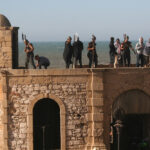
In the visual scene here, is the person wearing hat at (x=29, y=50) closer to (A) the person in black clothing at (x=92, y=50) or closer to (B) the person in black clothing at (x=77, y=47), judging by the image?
(B) the person in black clothing at (x=77, y=47)

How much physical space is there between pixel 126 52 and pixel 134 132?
183 inches

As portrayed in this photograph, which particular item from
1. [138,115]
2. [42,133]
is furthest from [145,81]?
[42,133]

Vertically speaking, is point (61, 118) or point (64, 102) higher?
point (64, 102)

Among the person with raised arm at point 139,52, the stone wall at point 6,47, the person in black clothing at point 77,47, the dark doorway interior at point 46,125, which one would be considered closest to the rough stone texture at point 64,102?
the dark doorway interior at point 46,125

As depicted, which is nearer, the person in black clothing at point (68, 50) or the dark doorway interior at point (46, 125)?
the dark doorway interior at point (46, 125)

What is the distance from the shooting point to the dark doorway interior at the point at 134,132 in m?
36.5

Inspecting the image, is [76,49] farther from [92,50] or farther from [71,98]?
[71,98]

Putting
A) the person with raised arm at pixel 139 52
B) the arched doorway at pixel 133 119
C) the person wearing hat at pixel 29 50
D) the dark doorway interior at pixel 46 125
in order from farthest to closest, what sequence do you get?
→ the person with raised arm at pixel 139 52 → the person wearing hat at pixel 29 50 → the dark doorway interior at pixel 46 125 → the arched doorway at pixel 133 119

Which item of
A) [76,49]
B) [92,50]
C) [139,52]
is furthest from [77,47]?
[139,52]

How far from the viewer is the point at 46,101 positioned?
3503 centimetres

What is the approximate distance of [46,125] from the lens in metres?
35.2

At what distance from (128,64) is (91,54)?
2135 millimetres

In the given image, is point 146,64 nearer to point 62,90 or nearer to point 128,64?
point 128,64

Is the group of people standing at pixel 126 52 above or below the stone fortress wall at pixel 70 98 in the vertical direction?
above
